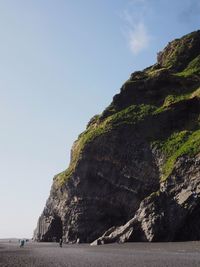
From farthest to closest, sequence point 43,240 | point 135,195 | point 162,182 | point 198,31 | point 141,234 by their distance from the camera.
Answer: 1. point 198,31
2. point 43,240
3. point 135,195
4. point 162,182
5. point 141,234

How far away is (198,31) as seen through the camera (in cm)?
15662

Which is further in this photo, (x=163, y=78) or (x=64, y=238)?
(x=163, y=78)

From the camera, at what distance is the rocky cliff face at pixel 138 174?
74812 millimetres

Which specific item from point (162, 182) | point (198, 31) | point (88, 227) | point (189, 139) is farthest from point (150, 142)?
point (198, 31)

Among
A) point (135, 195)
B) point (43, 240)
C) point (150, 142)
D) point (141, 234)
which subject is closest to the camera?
point (141, 234)

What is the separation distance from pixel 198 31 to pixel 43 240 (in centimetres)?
9700

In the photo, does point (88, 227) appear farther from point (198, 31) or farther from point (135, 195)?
point (198, 31)

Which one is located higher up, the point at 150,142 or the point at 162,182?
the point at 150,142

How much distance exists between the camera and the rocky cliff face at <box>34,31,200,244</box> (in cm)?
7481

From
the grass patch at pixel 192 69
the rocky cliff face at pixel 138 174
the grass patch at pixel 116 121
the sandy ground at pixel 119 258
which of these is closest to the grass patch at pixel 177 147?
the rocky cliff face at pixel 138 174

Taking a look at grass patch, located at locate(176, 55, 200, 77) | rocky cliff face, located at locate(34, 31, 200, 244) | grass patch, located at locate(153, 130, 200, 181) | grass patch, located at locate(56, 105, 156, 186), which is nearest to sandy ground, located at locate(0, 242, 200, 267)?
rocky cliff face, located at locate(34, 31, 200, 244)

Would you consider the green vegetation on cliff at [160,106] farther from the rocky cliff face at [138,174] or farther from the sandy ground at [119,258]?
the sandy ground at [119,258]

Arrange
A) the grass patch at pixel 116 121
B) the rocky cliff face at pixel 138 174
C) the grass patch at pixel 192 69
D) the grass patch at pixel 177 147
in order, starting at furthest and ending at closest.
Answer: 1. the grass patch at pixel 192 69
2. the grass patch at pixel 116 121
3. the grass patch at pixel 177 147
4. the rocky cliff face at pixel 138 174

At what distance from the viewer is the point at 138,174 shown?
93562 mm
